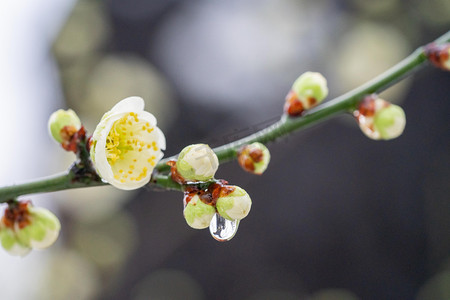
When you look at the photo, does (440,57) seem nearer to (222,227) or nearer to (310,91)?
(310,91)

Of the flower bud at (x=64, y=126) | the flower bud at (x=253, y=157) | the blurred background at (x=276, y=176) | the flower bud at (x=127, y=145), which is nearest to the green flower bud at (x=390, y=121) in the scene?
the flower bud at (x=253, y=157)

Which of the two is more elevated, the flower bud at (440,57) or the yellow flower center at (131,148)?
the yellow flower center at (131,148)

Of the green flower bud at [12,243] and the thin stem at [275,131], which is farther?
the green flower bud at [12,243]

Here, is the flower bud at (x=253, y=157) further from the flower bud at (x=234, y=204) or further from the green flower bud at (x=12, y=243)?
the green flower bud at (x=12, y=243)

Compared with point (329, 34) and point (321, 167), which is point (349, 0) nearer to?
point (329, 34)

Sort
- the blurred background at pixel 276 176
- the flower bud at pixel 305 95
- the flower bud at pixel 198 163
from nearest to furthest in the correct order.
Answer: the flower bud at pixel 198 163
the flower bud at pixel 305 95
the blurred background at pixel 276 176

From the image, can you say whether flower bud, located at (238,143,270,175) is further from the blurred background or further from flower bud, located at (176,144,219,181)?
the blurred background

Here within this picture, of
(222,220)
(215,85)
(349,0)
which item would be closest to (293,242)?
(215,85)
